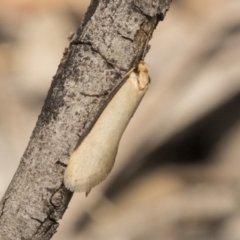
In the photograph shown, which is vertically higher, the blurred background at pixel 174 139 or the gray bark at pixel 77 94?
the blurred background at pixel 174 139

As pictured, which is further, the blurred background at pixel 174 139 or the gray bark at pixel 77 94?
the blurred background at pixel 174 139

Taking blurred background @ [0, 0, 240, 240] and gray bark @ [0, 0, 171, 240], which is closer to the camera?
gray bark @ [0, 0, 171, 240]

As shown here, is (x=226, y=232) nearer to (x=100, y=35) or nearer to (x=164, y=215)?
(x=164, y=215)

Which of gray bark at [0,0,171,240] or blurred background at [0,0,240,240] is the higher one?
blurred background at [0,0,240,240]

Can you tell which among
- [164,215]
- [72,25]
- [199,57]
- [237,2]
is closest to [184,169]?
[164,215]

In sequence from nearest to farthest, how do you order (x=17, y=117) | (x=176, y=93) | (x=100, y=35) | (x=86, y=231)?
(x=100, y=35), (x=176, y=93), (x=86, y=231), (x=17, y=117)
